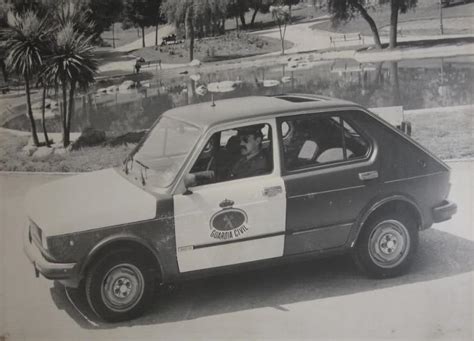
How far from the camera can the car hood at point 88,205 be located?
4.61 metres

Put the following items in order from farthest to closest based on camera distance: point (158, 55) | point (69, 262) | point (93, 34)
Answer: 1. point (158, 55)
2. point (93, 34)
3. point (69, 262)

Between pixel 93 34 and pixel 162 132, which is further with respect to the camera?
pixel 93 34

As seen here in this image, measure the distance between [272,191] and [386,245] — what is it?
1202 mm

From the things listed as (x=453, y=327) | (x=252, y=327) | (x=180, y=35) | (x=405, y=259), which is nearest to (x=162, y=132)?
(x=252, y=327)

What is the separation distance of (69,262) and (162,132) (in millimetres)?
1509

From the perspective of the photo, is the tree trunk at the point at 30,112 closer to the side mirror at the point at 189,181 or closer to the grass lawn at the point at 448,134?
the side mirror at the point at 189,181

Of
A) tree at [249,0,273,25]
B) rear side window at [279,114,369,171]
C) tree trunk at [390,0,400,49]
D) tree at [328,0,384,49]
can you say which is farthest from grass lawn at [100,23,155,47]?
tree at [328,0,384,49]

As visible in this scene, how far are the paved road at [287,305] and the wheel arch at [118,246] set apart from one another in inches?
19.7

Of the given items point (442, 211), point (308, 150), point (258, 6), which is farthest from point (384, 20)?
point (308, 150)

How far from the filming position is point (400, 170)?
532 cm

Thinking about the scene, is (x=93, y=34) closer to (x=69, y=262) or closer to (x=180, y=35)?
(x=180, y=35)

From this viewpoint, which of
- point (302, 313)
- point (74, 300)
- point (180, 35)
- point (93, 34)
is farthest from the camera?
point (180, 35)

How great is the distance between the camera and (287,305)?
16.5 ft

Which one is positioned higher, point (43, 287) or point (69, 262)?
point (69, 262)
